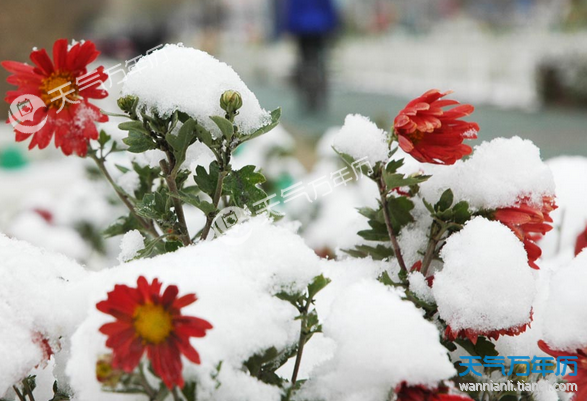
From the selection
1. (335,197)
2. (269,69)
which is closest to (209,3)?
(269,69)

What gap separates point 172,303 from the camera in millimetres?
352

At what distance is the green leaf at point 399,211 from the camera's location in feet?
1.81

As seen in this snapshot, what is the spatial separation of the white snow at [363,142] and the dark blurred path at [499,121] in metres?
3.42

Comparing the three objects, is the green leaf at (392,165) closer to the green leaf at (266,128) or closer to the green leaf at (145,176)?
the green leaf at (266,128)

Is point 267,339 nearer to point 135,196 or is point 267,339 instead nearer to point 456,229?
point 456,229

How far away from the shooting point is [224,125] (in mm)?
456

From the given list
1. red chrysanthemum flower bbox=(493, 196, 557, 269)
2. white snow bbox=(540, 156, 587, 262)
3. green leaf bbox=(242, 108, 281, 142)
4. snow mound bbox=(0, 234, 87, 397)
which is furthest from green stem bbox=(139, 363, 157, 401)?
white snow bbox=(540, 156, 587, 262)

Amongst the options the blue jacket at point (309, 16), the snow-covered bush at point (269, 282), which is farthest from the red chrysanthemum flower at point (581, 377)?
the blue jacket at point (309, 16)

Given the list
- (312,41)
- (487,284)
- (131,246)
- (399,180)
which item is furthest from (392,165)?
(312,41)

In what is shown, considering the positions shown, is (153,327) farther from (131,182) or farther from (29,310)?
(131,182)

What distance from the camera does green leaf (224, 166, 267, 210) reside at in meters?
0.50

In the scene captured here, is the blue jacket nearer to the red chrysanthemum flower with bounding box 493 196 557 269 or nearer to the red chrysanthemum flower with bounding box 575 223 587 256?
the red chrysanthemum flower with bounding box 575 223 587 256

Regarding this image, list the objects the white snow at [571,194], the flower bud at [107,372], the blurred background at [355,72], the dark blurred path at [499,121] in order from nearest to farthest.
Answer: the flower bud at [107,372], the white snow at [571,194], the blurred background at [355,72], the dark blurred path at [499,121]

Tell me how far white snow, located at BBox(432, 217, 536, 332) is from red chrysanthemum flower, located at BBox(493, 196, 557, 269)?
4cm
